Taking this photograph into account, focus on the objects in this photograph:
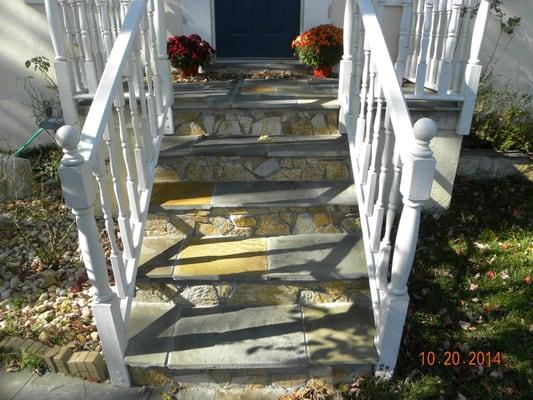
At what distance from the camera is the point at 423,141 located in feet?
5.09

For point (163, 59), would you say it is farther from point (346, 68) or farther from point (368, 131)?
point (368, 131)

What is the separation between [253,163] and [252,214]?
0.40 meters

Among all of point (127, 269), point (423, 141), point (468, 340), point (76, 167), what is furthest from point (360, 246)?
point (76, 167)

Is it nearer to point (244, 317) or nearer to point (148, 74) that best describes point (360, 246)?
point (244, 317)

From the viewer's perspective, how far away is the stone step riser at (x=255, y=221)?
8.18ft

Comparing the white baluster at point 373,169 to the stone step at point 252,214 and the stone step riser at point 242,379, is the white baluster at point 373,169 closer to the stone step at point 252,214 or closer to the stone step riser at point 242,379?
the stone step at point 252,214

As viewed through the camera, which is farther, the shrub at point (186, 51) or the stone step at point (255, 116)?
the shrub at point (186, 51)

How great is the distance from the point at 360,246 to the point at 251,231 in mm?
656

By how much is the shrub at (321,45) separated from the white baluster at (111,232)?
2624mm

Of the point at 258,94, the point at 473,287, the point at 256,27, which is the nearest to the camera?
the point at 473,287

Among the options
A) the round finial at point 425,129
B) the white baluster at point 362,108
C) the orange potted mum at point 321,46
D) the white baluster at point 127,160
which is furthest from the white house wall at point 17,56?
the round finial at point 425,129

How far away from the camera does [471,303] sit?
7.82ft

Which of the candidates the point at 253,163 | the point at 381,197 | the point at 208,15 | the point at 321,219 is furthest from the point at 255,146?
the point at 208,15

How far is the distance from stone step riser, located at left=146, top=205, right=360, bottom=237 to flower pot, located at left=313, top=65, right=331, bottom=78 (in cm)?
196
